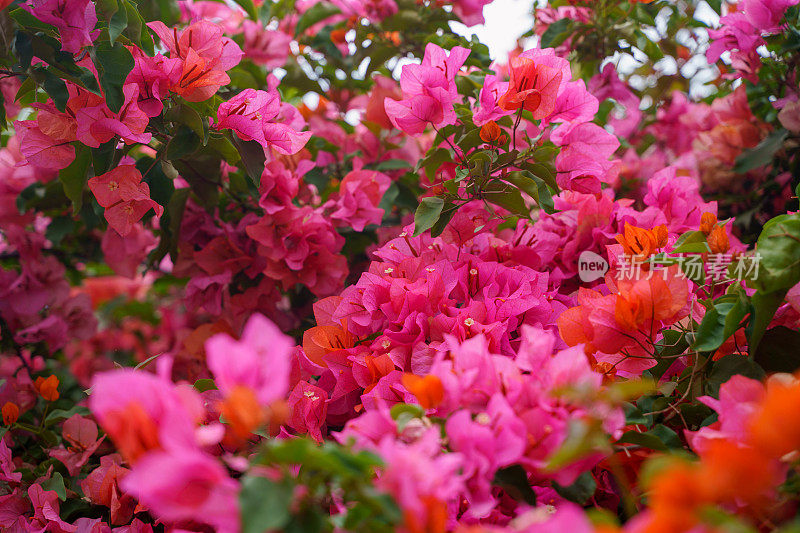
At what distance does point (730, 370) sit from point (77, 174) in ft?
2.72

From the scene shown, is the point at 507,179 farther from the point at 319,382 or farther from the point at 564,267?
the point at 319,382

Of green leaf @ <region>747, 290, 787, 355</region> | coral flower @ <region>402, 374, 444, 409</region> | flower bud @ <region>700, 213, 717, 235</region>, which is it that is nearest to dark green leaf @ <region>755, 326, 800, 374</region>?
green leaf @ <region>747, 290, 787, 355</region>

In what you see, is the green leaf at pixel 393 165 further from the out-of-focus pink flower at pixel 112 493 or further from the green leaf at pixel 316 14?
the out-of-focus pink flower at pixel 112 493

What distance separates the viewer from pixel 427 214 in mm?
696

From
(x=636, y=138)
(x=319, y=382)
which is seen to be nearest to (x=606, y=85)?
(x=636, y=138)

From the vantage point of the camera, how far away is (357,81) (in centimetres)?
130

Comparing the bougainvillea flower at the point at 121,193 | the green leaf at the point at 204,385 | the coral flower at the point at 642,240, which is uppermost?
the coral flower at the point at 642,240

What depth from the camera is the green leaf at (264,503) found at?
1.03ft

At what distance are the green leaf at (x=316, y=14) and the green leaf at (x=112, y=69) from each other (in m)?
0.67

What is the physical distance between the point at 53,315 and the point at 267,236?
1.73ft

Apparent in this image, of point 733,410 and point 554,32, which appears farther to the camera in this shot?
point 554,32

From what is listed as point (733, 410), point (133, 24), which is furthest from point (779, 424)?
point (133, 24)

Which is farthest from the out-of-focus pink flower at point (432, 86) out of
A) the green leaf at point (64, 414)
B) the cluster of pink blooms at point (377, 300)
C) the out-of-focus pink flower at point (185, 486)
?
the green leaf at point (64, 414)

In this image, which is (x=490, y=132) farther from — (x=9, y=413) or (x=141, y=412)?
(x=9, y=413)
